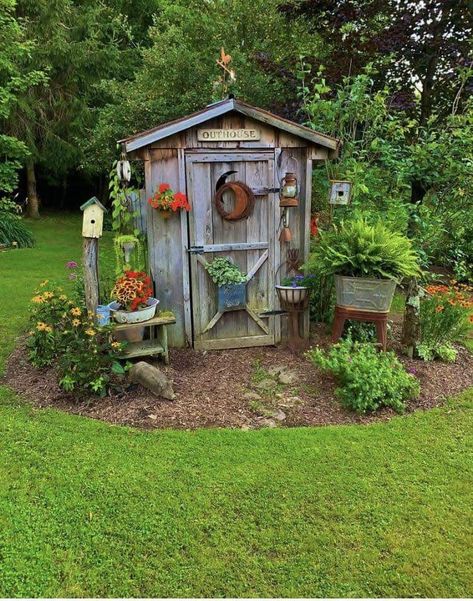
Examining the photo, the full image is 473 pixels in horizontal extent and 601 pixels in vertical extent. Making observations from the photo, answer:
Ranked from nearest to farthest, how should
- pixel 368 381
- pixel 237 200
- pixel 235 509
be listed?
pixel 235 509 → pixel 368 381 → pixel 237 200

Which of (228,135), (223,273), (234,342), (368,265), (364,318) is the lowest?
(234,342)

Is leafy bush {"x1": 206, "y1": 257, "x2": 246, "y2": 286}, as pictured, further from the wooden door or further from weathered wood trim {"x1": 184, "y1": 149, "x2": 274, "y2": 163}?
weathered wood trim {"x1": 184, "y1": 149, "x2": 274, "y2": 163}

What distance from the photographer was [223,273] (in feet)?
16.4

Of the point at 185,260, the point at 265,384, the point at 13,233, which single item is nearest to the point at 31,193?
the point at 13,233

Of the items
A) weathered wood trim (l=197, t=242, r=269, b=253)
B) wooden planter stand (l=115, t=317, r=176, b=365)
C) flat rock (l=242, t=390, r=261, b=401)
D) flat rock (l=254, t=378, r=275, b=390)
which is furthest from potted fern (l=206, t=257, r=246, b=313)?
flat rock (l=242, t=390, r=261, b=401)

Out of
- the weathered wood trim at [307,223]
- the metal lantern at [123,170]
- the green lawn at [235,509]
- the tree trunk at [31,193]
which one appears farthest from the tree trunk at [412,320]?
the tree trunk at [31,193]

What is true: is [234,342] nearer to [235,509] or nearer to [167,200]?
[167,200]

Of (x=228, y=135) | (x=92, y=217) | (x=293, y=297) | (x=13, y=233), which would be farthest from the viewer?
(x=13, y=233)

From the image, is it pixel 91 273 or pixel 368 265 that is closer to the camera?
pixel 91 273

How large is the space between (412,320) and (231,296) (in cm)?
190

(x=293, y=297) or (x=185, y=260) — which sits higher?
(x=185, y=260)

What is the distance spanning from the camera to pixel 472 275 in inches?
335

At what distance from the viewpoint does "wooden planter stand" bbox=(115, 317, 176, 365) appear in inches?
174

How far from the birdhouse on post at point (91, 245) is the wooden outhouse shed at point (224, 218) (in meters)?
0.73
